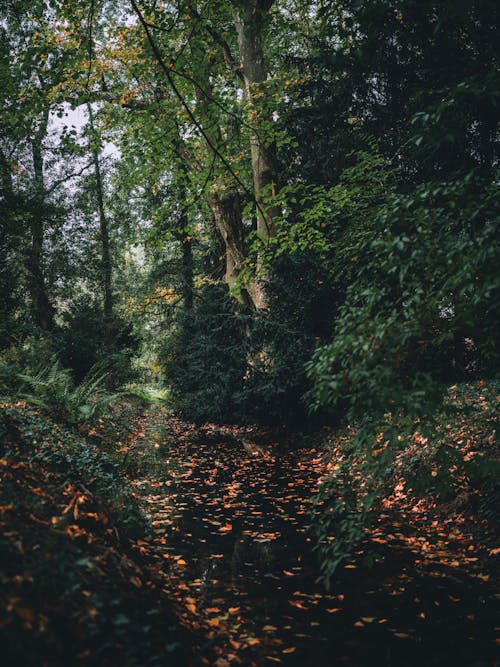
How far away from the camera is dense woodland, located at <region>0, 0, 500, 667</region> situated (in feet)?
9.95

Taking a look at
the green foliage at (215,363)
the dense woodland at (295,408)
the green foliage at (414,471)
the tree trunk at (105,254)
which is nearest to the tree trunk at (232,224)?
the dense woodland at (295,408)

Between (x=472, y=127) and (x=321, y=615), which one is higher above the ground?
(x=472, y=127)

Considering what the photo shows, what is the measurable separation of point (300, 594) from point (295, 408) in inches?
265

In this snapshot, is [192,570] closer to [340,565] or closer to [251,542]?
[251,542]

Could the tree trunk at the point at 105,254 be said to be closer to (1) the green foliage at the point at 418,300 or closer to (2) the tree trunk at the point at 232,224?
(2) the tree trunk at the point at 232,224

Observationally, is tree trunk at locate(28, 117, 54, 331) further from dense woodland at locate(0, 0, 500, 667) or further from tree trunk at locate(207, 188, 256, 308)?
tree trunk at locate(207, 188, 256, 308)

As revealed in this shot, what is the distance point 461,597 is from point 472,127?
10.3 m

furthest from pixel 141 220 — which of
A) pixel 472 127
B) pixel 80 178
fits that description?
pixel 472 127

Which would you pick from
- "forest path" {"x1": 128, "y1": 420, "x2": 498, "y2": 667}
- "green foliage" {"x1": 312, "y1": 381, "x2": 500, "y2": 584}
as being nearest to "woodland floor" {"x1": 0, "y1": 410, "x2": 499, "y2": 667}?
"forest path" {"x1": 128, "y1": 420, "x2": 498, "y2": 667}

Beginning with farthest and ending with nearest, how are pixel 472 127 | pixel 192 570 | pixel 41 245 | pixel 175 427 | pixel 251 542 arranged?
1. pixel 41 245
2. pixel 175 427
3. pixel 472 127
4. pixel 251 542
5. pixel 192 570

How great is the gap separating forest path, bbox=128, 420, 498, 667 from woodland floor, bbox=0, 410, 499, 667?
1cm

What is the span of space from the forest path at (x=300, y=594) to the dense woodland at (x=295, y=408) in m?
0.02

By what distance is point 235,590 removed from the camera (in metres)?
4.08

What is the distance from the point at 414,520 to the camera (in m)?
5.46
